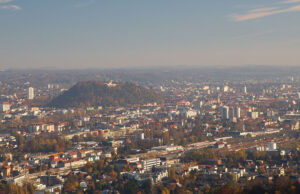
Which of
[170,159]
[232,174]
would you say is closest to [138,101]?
[170,159]

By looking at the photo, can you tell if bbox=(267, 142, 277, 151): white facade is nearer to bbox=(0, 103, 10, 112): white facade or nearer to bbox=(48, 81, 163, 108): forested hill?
bbox=(48, 81, 163, 108): forested hill

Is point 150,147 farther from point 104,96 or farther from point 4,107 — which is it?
point 104,96

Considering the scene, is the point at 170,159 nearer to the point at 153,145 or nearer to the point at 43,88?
the point at 153,145

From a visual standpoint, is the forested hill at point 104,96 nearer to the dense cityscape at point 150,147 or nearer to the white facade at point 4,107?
the dense cityscape at point 150,147

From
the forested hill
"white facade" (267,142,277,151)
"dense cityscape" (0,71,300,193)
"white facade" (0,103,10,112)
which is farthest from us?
the forested hill

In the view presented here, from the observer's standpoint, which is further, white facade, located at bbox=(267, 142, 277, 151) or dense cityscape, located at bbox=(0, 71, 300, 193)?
white facade, located at bbox=(267, 142, 277, 151)

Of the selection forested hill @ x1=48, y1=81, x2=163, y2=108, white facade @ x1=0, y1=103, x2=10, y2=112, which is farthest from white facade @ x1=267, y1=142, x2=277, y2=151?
white facade @ x1=0, y1=103, x2=10, y2=112

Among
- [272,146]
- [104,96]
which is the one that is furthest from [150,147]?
[104,96]
